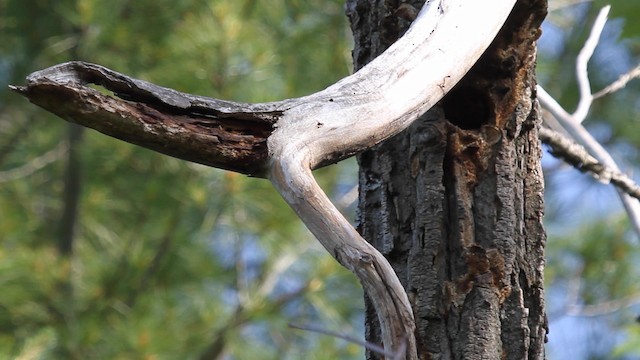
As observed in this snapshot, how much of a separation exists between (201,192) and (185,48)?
0.62m

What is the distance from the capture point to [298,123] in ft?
2.67

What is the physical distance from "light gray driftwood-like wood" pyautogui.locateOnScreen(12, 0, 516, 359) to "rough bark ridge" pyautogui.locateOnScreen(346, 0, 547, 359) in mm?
197

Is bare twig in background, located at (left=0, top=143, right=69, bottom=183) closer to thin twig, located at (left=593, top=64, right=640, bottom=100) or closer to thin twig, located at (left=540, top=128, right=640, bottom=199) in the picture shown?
thin twig, located at (left=593, top=64, right=640, bottom=100)

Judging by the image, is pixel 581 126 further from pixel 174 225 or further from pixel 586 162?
pixel 174 225

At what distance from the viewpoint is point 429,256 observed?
1049 mm

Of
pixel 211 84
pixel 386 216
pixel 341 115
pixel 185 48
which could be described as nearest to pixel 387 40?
pixel 386 216

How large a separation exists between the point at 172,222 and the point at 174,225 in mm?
18

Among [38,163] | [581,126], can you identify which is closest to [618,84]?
[581,126]

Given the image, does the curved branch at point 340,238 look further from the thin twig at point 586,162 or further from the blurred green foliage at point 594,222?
the blurred green foliage at point 594,222

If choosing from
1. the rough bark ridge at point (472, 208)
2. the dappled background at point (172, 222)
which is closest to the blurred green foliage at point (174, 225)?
the dappled background at point (172, 222)

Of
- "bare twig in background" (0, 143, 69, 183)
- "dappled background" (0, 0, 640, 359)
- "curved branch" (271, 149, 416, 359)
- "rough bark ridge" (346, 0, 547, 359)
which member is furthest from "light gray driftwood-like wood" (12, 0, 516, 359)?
"bare twig in background" (0, 143, 69, 183)

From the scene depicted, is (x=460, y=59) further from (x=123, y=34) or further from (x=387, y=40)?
(x=123, y=34)

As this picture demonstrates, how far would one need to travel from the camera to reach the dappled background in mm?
3635

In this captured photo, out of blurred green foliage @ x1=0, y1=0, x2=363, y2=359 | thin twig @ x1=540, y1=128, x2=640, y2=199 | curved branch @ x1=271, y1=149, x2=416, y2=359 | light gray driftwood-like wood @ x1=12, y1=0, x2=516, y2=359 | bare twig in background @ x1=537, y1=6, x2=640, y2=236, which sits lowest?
curved branch @ x1=271, y1=149, x2=416, y2=359
